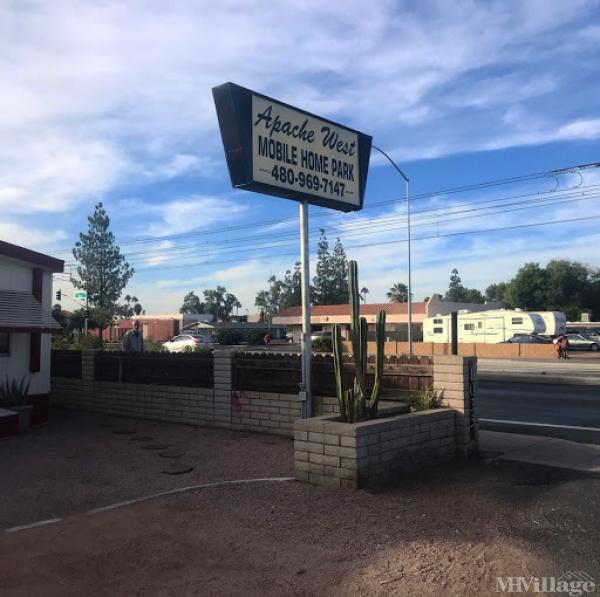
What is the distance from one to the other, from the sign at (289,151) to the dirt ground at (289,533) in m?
3.62

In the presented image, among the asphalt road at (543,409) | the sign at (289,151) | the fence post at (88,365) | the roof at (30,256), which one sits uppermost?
the sign at (289,151)

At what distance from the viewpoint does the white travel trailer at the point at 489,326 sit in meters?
44.1

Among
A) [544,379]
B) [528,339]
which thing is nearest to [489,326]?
[528,339]

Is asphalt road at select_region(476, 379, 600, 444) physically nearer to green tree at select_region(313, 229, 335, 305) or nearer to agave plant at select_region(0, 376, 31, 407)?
agave plant at select_region(0, 376, 31, 407)

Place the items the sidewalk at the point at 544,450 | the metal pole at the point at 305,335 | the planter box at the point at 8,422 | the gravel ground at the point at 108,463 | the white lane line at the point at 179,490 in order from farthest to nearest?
the planter box at the point at 8,422 → the metal pole at the point at 305,335 → the sidewalk at the point at 544,450 → the gravel ground at the point at 108,463 → the white lane line at the point at 179,490

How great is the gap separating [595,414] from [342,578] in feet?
35.0

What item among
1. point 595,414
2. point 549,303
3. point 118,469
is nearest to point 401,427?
point 118,469

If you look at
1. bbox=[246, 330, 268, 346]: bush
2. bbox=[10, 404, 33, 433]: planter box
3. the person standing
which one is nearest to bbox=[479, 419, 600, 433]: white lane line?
the person standing

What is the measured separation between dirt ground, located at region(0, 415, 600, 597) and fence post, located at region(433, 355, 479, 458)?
518 mm

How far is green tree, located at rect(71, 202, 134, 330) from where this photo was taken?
57.9 m

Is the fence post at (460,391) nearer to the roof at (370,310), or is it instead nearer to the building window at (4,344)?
the building window at (4,344)

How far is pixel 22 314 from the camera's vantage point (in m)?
10.4

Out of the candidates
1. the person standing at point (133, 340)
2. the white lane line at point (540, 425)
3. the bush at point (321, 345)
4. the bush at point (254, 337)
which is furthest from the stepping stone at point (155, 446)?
the bush at point (254, 337)

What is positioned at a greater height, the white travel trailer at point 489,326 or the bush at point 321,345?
the white travel trailer at point 489,326
